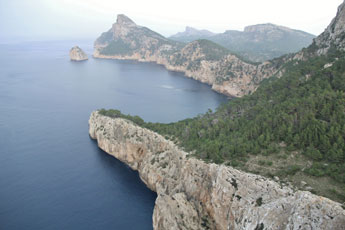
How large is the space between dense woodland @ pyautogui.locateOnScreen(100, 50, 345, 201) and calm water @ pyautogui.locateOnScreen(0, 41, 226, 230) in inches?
611

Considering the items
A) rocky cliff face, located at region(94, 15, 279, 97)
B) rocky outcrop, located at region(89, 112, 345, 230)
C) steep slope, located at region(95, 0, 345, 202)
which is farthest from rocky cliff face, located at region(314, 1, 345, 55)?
rocky outcrop, located at region(89, 112, 345, 230)

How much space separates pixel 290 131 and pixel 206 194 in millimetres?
15924

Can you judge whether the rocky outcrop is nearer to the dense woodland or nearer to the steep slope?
the steep slope

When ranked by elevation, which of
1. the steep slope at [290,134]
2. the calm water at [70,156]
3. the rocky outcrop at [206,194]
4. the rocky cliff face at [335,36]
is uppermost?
the rocky cliff face at [335,36]

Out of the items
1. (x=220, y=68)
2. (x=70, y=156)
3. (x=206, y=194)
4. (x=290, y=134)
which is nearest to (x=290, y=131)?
(x=290, y=134)

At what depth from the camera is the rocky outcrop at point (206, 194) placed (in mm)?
24328

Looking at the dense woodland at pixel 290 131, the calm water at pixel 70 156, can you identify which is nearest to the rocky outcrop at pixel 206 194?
the dense woodland at pixel 290 131

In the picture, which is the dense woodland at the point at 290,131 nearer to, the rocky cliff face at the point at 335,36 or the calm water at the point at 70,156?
the rocky cliff face at the point at 335,36

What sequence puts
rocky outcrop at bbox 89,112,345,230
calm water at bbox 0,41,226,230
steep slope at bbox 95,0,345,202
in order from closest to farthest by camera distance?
rocky outcrop at bbox 89,112,345,230 < steep slope at bbox 95,0,345,202 < calm water at bbox 0,41,226,230

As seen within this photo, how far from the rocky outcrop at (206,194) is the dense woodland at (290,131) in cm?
293

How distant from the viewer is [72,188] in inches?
1927

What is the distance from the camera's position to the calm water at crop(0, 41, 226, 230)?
42438 mm

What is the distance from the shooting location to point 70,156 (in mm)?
60812

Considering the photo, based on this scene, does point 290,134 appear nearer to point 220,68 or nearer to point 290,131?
point 290,131
